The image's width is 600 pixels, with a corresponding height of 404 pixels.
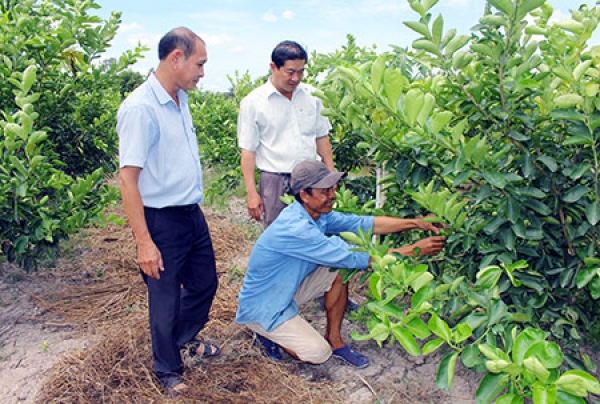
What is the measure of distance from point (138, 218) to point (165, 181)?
0.89 ft

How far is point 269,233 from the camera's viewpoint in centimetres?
288

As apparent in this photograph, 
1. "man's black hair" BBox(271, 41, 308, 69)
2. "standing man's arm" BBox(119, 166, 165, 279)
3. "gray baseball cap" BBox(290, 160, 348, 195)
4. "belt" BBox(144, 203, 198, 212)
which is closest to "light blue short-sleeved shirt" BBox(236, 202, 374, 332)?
"gray baseball cap" BBox(290, 160, 348, 195)

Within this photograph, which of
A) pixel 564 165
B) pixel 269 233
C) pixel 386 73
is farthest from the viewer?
pixel 269 233

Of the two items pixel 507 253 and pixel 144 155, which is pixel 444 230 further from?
pixel 144 155

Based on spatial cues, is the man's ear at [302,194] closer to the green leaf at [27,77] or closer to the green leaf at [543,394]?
the green leaf at [543,394]

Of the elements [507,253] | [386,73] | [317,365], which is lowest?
[317,365]

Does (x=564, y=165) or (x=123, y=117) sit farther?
(x=123, y=117)

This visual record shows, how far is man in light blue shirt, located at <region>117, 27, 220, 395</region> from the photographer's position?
2566 millimetres

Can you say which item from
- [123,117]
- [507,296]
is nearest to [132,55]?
[123,117]

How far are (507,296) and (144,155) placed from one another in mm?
1743

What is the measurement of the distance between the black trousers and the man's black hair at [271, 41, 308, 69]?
3.55ft

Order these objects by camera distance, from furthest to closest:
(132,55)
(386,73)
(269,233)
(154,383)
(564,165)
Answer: (132,55) → (154,383) → (269,233) → (564,165) → (386,73)

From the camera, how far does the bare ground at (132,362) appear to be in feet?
9.60

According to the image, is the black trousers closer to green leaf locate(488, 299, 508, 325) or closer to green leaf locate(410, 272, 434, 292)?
green leaf locate(410, 272, 434, 292)
